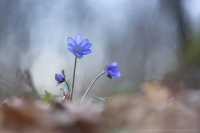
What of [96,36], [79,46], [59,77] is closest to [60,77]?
[59,77]

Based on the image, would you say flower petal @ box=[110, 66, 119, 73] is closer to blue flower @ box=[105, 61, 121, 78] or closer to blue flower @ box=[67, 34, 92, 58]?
blue flower @ box=[105, 61, 121, 78]

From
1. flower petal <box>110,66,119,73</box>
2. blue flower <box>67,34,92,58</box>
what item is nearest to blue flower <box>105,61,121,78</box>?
flower petal <box>110,66,119,73</box>

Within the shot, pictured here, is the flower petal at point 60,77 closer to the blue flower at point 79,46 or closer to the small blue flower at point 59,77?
the small blue flower at point 59,77

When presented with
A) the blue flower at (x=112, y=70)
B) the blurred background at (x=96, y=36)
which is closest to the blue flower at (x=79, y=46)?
the blue flower at (x=112, y=70)

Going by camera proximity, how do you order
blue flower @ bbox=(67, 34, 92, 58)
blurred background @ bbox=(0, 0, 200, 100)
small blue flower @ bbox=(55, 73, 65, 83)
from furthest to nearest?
blurred background @ bbox=(0, 0, 200, 100) < blue flower @ bbox=(67, 34, 92, 58) < small blue flower @ bbox=(55, 73, 65, 83)

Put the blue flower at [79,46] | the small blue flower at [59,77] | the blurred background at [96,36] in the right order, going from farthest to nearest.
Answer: the blurred background at [96,36] < the blue flower at [79,46] < the small blue flower at [59,77]

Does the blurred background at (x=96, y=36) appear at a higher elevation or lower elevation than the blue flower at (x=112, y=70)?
higher

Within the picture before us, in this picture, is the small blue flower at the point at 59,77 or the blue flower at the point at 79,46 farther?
the blue flower at the point at 79,46

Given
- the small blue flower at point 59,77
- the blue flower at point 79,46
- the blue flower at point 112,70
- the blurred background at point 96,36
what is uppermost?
the blurred background at point 96,36

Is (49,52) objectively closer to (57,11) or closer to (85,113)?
(57,11)
